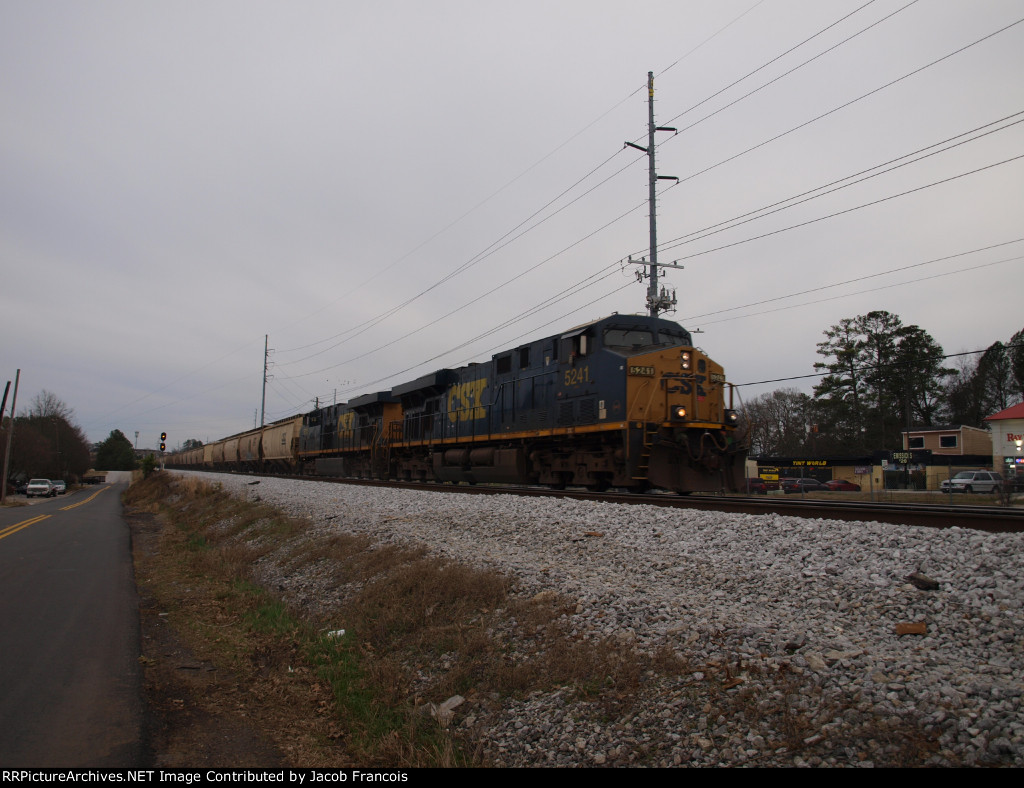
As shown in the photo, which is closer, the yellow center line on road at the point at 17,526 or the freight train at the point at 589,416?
the freight train at the point at 589,416

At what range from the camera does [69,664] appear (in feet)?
18.8

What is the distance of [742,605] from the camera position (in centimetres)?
487

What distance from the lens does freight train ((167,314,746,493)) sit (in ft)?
39.4

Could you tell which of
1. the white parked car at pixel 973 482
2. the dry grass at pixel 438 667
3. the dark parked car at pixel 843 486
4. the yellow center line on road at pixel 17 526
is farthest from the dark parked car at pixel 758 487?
the yellow center line on road at pixel 17 526

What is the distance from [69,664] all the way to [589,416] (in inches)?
378

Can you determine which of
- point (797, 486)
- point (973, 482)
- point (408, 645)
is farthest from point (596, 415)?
point (797, 486)

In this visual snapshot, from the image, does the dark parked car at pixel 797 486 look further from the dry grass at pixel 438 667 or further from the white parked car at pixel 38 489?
the white parked car at pixel 38 489

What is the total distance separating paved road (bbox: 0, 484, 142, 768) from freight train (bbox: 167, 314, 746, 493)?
28.2 ft

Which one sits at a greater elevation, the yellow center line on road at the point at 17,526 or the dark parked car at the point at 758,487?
the dark parked car at the point at 758,487

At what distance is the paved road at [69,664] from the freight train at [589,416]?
28.2 ft

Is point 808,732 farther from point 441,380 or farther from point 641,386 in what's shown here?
point 441,380

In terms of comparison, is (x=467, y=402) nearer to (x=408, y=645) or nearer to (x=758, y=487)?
(x=408, y=645)

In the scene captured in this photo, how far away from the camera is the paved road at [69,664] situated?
407 cm

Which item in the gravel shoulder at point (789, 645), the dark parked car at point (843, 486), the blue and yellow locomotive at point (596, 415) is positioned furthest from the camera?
the dark parked car at point (843, 486)
